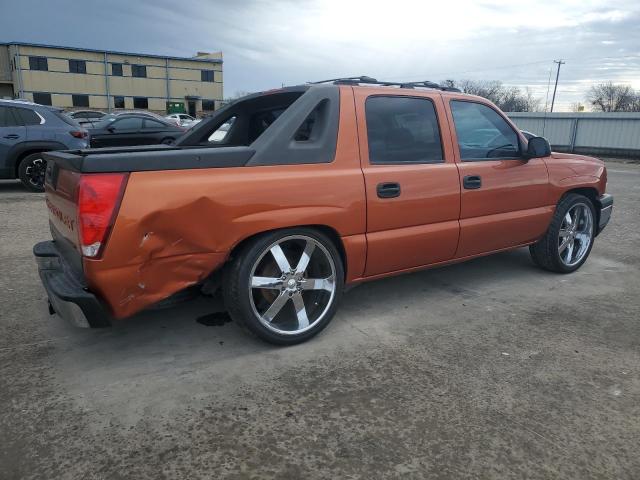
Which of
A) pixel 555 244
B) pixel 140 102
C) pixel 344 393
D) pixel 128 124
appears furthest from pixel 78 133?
pixel 140 102

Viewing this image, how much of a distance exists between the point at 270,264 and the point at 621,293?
323cm

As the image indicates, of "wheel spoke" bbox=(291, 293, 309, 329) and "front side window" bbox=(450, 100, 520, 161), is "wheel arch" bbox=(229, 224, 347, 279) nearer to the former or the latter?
"wheel spoke" bbox=(291, 293, 309, 329)

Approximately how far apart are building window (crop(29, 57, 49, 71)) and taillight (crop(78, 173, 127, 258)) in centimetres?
5624

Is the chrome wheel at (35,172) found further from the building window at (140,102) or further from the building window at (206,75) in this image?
the building window at (206,75)

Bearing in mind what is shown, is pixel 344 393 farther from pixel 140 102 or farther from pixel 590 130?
pixel 140 102

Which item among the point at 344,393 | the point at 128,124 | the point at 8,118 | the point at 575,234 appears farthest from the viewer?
the point at 128,124

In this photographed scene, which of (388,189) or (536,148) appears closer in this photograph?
(388,189)

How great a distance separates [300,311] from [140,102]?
57.5 meters

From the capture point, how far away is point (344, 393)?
106 inches

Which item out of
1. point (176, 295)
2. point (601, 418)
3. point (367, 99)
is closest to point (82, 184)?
point (176, 295)

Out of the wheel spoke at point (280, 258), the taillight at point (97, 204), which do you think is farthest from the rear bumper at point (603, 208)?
the taillight at point (97, 204)

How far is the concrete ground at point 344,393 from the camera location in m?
2.18

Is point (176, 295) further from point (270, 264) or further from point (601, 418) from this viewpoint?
point (601, 418)

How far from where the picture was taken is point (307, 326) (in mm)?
3305
